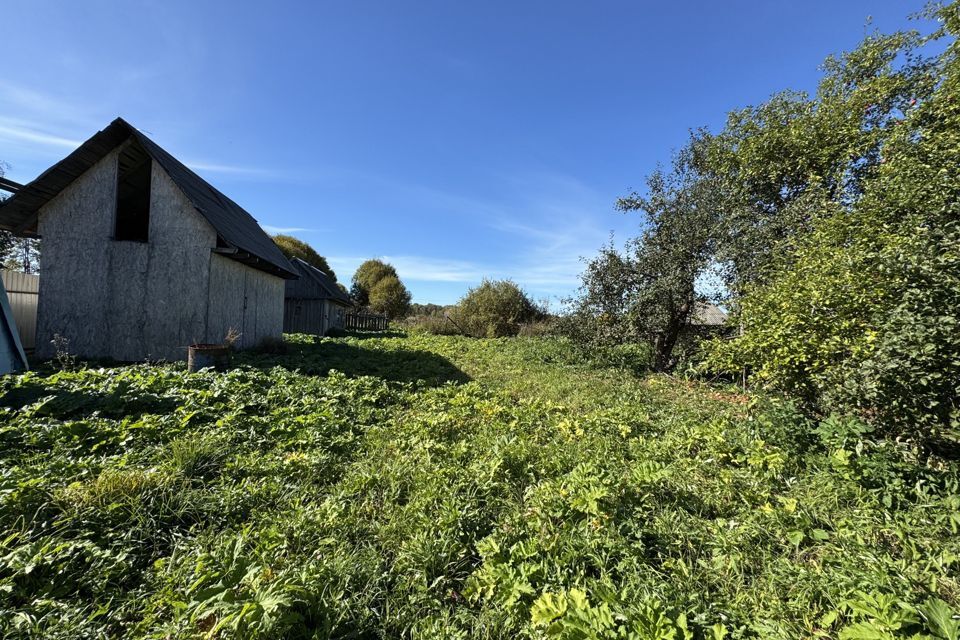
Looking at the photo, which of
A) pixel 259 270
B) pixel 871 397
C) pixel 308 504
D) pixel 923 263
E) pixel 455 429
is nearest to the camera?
pixel 308 504

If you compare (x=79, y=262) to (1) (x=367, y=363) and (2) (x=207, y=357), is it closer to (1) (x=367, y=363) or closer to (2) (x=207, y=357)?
(2) (x=207, y=357)

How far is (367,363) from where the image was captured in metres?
10.4

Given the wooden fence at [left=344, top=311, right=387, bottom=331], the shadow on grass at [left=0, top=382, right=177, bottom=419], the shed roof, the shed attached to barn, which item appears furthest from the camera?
the wooden fence at [left=344, top=311, right=387, bottom=331]

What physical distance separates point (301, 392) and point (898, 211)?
9.48 meters

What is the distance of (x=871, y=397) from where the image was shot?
3.76 metres

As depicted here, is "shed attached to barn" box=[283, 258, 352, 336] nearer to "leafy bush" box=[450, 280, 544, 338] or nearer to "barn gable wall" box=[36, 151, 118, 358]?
"leafy bush" box=[450, 280, 544, 338]

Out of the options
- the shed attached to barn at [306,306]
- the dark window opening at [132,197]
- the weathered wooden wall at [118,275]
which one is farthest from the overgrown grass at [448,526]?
the shed attached to barn at [306,306]

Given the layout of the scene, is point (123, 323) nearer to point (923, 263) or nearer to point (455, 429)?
point (455, 429)

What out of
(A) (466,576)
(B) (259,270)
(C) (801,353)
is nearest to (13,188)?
(B) (259,270)

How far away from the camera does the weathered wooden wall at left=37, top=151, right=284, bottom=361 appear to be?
29.0ft

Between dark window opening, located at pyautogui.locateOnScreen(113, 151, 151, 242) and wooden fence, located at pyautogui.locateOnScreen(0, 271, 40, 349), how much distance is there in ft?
9.10

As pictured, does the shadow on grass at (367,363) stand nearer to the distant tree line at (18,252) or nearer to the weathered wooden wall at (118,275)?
the weathered wooden wall at (118,275)

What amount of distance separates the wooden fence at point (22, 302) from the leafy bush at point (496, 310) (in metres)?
17.6

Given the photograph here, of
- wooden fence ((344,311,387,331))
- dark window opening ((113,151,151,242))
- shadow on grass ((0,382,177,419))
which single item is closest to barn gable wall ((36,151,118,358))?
dark window opening ((113,151,151,242))
